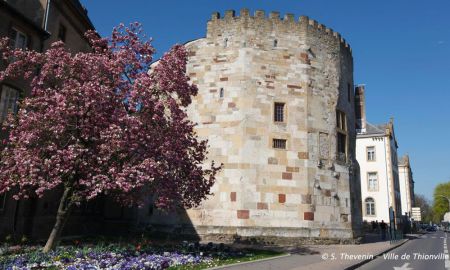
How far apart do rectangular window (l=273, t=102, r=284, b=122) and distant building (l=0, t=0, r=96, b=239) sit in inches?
487

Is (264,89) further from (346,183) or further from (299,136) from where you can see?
(346,183)

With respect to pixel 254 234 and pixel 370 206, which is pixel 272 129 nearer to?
pixel 254 234

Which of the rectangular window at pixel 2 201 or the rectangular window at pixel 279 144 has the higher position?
the rectangular window at pixel 279 144

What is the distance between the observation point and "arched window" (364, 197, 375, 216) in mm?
45500

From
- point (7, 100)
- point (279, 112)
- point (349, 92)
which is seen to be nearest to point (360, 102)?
point (349, 92)

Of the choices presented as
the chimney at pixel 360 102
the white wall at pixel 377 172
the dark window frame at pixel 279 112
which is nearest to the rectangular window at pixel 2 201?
the dark window frame at pixel 279 112

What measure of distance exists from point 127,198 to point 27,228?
23.8 feet

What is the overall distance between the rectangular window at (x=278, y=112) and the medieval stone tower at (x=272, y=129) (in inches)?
2.4

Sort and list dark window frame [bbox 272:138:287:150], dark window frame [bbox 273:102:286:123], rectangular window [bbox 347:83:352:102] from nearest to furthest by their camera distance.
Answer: dark window frame [bbox 272:138:287:150], dark window frame [bbox 273:102:286:123], rectangular window [bbox 347:83:352:102]

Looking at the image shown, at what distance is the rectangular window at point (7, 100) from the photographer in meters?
15.3

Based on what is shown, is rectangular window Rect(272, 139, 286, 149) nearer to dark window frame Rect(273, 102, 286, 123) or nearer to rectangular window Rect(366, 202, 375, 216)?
dark window frame Rect(273, 102, 286, 123)

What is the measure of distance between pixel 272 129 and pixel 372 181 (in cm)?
3067

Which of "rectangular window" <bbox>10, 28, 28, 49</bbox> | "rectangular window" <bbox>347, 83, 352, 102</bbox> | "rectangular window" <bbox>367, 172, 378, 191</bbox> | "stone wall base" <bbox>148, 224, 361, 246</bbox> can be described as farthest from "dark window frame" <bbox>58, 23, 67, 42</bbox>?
"rectangular window" <bbox>367, 172, 378, 191</bbox>

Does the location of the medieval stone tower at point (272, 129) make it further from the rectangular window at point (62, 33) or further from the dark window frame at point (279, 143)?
the rectangular window at point (62, 33)
